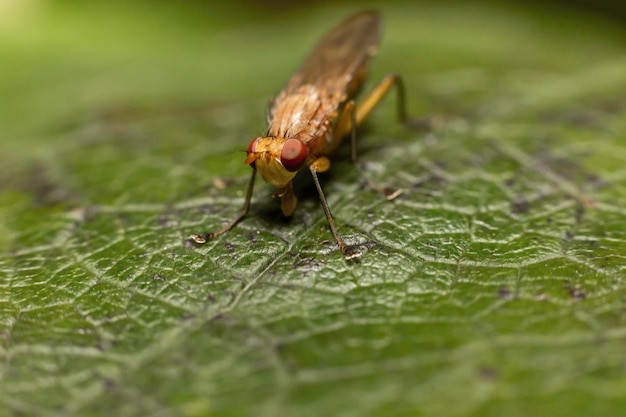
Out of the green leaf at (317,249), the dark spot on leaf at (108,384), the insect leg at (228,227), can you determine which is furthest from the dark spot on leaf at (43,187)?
the dark spot on leaf at (108,384)

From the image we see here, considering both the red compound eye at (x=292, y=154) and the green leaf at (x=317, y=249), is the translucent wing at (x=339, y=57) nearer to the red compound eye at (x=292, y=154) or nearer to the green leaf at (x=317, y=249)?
the green leaf at (x=317, y=249)

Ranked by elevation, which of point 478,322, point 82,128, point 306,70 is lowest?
point 478,322

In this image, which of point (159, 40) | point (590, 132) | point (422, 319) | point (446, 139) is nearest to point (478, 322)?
point (422, 319)

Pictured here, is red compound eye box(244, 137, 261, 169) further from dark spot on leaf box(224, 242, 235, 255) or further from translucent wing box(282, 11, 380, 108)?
translucent wing box(282, 11, 380, 108)

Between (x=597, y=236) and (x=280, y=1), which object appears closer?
(x=597, y=236)

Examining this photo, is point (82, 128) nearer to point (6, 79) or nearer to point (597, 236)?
point (6, 79)

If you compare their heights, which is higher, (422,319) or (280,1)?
(280,1)

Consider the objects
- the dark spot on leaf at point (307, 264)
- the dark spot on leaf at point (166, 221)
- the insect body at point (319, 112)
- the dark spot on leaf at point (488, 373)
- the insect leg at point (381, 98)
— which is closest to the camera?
the dark spot on leaf at point (488, 373)
